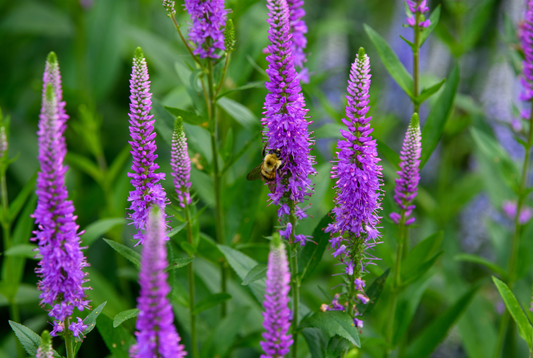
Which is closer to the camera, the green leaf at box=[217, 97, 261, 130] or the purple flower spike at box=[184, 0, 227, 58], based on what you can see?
the purple flower spike at box=[184, 0, 227, 58]

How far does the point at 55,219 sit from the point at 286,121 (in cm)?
92

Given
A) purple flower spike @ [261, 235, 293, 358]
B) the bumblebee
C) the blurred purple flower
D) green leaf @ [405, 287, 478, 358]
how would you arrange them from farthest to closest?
the blurred purple flower < green leaf @ [405, 287, 478, 358] < the bumblebee < purple flower spike @ [261, 235, 293, 358]

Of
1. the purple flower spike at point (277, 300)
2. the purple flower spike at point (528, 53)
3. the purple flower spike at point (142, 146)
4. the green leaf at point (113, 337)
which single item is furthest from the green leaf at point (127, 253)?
the purple flower spike at point (528, 53)

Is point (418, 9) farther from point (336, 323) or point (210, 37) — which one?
point (336, 323)

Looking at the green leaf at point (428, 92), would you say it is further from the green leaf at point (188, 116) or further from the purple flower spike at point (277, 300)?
the purple flower spike at point (277, 300)

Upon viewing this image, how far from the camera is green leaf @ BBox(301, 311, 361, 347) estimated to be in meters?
2.03

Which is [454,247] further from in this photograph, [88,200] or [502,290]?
[88,200]

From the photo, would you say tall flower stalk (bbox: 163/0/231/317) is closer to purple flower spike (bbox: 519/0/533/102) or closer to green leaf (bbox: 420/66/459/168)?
green leaf (bbox: 420/66/459/168)

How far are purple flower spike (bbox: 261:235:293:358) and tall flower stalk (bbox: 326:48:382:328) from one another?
0.51m

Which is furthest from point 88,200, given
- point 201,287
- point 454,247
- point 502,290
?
point 502,290

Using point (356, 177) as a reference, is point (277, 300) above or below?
below

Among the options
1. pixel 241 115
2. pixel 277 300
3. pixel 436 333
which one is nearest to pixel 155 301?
pixel 277 300

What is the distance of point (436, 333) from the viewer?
3072 millimetres

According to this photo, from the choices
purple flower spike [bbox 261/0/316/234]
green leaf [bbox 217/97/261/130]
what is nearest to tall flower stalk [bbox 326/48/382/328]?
Result: purple flower spike [bbox 261/0/316/234]
